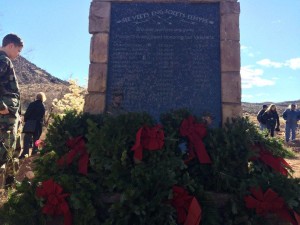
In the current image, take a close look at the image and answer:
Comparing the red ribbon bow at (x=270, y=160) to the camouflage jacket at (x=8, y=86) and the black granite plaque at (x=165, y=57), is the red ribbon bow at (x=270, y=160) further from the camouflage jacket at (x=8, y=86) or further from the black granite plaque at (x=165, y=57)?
the camouflage jacket at (x=8, y=86)

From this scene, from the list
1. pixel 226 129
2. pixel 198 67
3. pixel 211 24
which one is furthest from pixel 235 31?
pixel 226 129

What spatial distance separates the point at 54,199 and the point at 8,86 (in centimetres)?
Result: 219

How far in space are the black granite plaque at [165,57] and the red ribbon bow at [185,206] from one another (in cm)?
157

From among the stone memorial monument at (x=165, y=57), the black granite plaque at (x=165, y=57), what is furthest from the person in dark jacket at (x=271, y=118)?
the black granite plaque at (x=165, y=57)

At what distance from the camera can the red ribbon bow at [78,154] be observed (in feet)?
11.7

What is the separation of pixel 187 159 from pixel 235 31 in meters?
2.02

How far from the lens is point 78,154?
369 centimetres

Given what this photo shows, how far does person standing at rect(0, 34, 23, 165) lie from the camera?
189 inches

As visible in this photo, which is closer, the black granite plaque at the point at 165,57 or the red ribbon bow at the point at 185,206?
the red ribbon bow at the point at 185,206

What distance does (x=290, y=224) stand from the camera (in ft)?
11.0

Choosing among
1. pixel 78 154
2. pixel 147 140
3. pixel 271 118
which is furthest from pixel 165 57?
pixel 271 118

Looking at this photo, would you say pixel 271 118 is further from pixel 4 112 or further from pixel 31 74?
pixel 31 74

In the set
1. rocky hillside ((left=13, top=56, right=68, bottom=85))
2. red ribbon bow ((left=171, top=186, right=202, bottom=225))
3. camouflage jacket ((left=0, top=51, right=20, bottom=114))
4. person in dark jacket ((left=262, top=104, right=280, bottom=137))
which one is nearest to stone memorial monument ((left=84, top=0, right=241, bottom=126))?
camouflage jacket ((left=0, top=51, right=20, bottom=114))

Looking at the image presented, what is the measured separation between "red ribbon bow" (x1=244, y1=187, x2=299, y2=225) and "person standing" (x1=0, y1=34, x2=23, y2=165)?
10.4 feet
